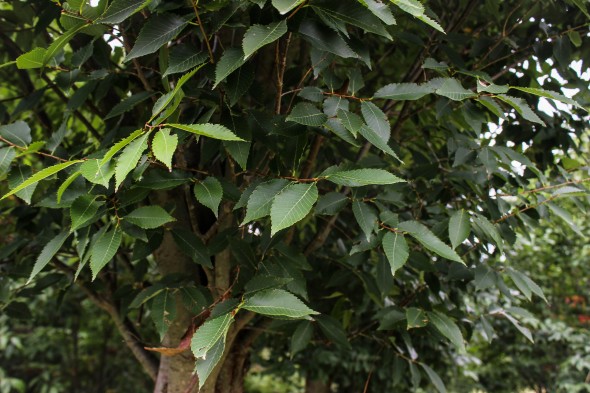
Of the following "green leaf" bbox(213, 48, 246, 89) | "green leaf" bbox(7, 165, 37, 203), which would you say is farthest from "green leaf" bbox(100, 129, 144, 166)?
"green leaf" bbox(7, 165, 37, 203)

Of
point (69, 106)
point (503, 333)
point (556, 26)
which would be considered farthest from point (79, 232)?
point (503, 333)

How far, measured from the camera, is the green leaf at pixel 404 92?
3.34 feet

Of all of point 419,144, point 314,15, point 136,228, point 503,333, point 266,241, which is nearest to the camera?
point 314,15

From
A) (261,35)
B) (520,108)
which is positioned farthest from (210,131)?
(520,108)

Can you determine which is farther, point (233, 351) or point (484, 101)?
point (233, 351)

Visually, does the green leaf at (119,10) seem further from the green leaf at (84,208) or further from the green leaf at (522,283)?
the green leaf at (522,283)

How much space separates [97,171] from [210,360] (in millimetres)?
358

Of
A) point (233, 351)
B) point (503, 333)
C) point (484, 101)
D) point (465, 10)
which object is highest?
point (465, 10)

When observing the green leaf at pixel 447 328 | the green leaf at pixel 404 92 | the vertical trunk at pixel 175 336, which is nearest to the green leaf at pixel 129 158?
the green leaf at pixel 404 92

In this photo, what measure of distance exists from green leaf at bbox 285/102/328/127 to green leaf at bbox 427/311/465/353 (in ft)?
2.10

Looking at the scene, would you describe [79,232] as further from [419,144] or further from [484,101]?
[419,144]

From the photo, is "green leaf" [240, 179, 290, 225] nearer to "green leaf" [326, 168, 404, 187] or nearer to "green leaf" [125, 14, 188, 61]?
"green leaf" [326, 168, 404, 187]

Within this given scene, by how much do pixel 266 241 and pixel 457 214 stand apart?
469mm

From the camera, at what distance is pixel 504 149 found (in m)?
1.29
